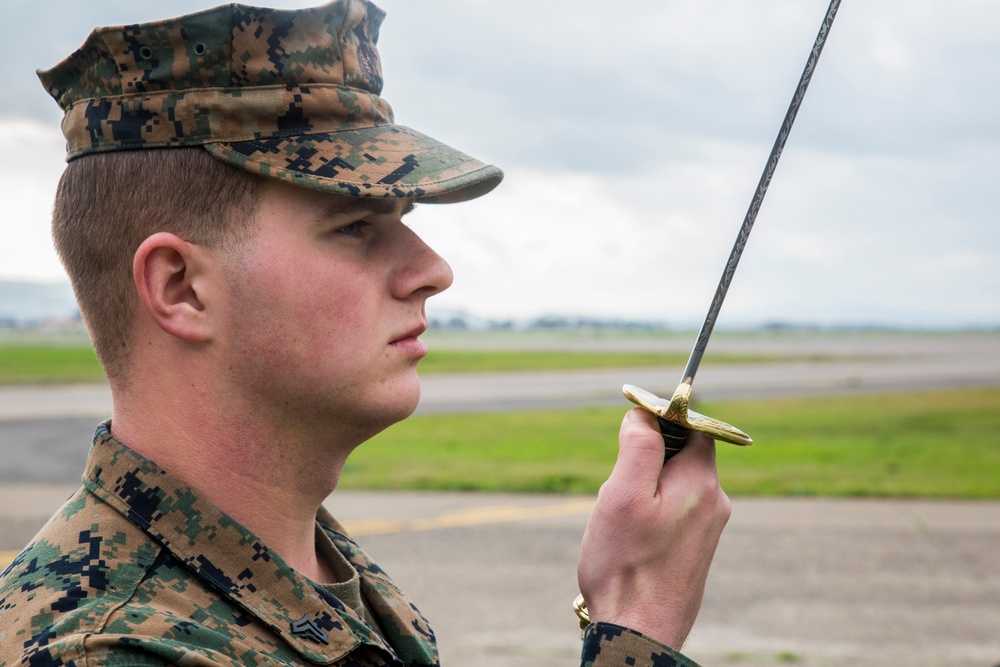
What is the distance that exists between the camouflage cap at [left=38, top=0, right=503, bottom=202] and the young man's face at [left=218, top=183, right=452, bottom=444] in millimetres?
61

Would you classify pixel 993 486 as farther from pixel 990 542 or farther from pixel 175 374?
pixel 175 374

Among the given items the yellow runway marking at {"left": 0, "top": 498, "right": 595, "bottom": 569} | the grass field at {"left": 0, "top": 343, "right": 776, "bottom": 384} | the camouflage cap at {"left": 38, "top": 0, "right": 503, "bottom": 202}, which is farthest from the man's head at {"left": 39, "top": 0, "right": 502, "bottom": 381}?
the grass field at {"left": 0, "top": 343, "right": 776, "bottom": 384}

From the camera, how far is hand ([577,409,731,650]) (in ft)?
4.95

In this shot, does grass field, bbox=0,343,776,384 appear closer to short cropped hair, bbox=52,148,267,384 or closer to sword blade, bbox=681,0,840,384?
short cropped hair, bbox=52,148,267,384

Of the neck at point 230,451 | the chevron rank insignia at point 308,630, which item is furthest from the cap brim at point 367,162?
the chevron rank insignia at point 308,630

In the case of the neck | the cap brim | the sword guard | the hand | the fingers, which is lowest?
the neck

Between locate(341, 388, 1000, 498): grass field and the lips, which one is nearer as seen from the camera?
the lips

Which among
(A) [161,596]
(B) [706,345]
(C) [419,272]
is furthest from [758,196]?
(A) [161,596]

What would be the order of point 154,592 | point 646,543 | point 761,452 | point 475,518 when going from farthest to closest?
point 761,452
point 475,518
point 646,543
point 154,592

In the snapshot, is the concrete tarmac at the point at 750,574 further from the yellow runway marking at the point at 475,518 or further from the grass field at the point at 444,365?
the grass field at the point at 444,365

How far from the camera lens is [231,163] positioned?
1.55 meters

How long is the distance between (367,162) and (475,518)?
328 inches

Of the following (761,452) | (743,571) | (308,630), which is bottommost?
(761,452)

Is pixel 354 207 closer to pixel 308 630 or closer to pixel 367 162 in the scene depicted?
pixel 367 162
